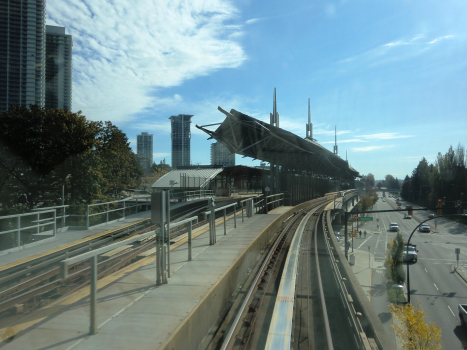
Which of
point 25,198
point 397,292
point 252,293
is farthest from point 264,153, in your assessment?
point 252,293

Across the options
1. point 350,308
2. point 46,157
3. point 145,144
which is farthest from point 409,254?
point 145,144

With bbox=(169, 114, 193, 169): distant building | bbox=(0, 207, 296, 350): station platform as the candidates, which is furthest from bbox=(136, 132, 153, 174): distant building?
bbox=(0, 207, 296, 350): station platform

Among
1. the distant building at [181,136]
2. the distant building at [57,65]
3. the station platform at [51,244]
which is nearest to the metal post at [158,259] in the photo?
the station platform at [51,244]

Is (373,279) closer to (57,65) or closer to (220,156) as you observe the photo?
(57,65)

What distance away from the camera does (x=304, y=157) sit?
36031 mm

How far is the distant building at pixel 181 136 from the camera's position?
135 meters

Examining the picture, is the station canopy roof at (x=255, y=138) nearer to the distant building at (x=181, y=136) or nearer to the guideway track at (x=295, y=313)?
the guideway track at (x=295, y=313)

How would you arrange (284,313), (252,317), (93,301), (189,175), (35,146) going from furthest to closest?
(189,175)
(35,146)
(284,313)
(252,317)
(93,301)

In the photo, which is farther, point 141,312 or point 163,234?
point 163,234

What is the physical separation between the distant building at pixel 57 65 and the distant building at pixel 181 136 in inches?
3941

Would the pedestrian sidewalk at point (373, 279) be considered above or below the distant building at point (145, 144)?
below

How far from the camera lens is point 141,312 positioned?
368cm

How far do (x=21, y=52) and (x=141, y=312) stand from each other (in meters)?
29.8

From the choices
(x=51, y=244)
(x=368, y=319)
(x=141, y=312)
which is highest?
(x=141, y=312)
